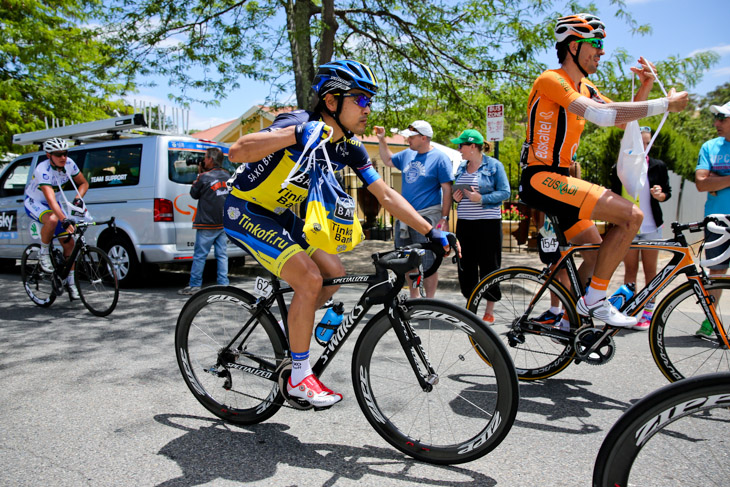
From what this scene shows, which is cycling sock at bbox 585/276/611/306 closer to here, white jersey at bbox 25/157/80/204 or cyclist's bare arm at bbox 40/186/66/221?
cyclist's bare arm at bbox 40/186/66/221

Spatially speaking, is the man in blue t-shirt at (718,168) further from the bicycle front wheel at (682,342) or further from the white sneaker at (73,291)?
the white sneaker at (73,291)

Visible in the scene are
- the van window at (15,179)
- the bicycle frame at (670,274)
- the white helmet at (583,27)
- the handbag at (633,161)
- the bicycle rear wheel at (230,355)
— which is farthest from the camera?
the van window at (15,179)

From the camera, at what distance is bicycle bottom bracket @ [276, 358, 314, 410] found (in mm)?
2977

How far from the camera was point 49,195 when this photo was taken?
6.74 metres

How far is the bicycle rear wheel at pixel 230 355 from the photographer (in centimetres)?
323

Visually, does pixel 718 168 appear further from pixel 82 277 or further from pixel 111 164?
pixel 111 164

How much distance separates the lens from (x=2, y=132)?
17.5m

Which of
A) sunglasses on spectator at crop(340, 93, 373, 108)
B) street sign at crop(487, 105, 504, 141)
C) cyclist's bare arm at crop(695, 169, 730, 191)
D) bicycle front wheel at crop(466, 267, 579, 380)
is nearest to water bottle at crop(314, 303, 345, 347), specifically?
sunglasses on spectator at crop(340, 93, 373, 108)

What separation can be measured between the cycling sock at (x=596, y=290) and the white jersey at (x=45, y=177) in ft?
20.9

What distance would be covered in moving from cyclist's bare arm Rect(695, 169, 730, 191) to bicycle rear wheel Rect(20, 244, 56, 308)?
285 inches

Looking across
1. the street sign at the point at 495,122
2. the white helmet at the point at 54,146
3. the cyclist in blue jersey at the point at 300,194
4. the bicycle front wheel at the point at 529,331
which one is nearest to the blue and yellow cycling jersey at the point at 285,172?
the cyclist in blue jersey at the point at 300,194

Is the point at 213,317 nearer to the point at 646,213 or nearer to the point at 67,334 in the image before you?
the point at 67,334

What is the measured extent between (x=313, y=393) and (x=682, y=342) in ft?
8.50

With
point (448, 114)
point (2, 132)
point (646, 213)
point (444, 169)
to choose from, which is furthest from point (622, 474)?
point (2, 132)
